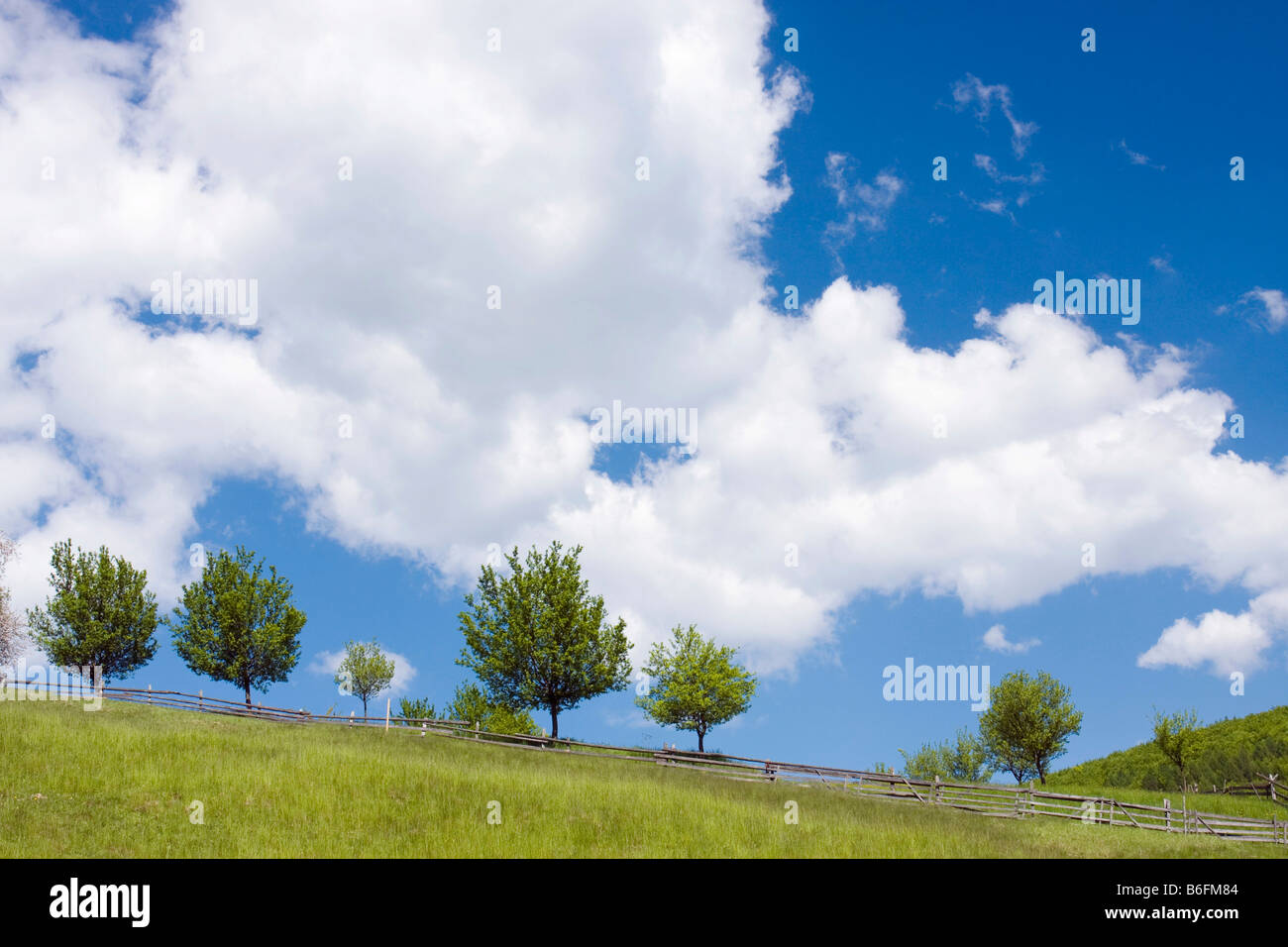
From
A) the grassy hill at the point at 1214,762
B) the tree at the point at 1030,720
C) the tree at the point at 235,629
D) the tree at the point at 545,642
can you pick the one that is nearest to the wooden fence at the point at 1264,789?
the grassy hill at the point at 1214,762

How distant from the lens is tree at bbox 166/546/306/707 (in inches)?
2200

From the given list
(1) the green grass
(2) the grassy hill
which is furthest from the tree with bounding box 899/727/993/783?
(1) the green grass

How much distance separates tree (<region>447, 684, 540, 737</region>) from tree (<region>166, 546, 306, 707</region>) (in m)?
11.9

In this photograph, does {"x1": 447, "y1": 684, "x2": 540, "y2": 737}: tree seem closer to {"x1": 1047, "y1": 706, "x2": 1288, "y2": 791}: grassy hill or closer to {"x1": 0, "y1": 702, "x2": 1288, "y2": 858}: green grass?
{"x1": 0, "y1": 702, "x2": 1288, "y2": 858}: green grass

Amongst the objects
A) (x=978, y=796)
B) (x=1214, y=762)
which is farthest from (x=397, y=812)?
(x=1214, y=762)

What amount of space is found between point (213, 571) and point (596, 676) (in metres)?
28.3

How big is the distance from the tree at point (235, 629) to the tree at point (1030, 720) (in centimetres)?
5021

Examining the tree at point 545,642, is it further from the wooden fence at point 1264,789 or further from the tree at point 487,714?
the wooden fence at point 1264,789

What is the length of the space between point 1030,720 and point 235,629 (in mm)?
55240

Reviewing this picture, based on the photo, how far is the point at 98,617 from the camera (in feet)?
185

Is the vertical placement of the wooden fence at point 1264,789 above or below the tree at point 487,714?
below

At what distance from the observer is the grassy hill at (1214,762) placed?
5350cm
